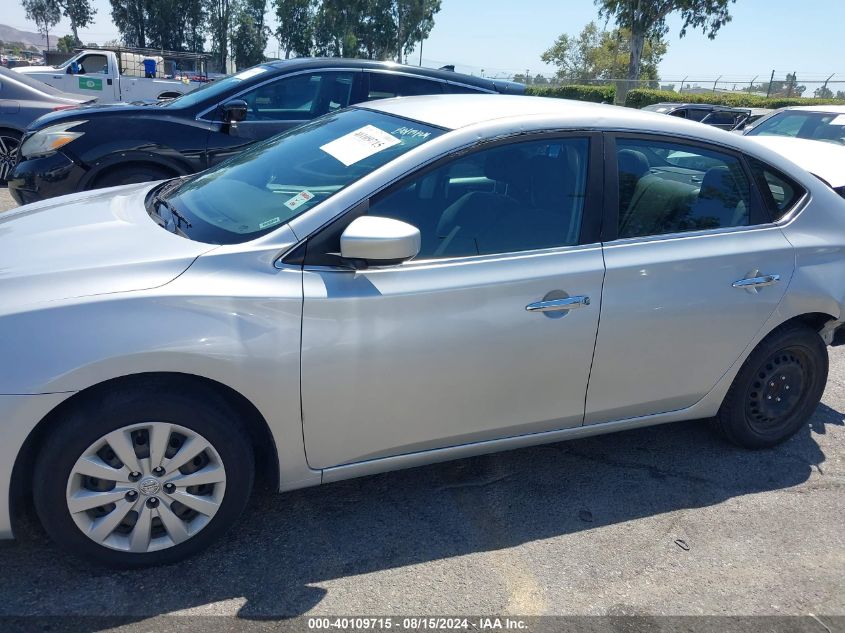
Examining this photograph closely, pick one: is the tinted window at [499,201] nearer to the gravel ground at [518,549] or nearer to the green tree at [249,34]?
the gravel ground at [518,549]

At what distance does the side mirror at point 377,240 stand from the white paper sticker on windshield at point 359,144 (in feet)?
1.72

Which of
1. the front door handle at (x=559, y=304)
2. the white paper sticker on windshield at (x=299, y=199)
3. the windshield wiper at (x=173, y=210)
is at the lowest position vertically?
the front door handle at (x=559, y=304)

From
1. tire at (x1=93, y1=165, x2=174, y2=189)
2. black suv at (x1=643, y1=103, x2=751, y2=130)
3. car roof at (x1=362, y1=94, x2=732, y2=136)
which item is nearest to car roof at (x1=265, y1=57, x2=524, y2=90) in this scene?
tire at (x1=93, y1=165, x2=174, y2=189)

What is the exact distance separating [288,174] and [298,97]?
3814 mm

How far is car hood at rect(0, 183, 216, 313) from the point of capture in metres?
2.37

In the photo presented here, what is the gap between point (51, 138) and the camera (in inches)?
231

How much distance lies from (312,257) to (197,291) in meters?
0.43

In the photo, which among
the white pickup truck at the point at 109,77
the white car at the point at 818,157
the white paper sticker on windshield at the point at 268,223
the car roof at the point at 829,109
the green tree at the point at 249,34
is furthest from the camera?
the green tree at the point at 249,34

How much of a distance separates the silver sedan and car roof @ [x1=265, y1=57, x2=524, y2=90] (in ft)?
10.7

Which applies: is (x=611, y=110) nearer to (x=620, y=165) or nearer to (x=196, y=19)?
(x=620, y=165)

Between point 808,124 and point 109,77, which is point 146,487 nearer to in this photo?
point 808,124

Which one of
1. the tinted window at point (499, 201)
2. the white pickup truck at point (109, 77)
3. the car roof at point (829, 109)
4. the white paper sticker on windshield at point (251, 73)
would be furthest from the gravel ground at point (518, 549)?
the white pickup truck at point (109, 77)

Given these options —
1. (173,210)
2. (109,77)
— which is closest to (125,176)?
(173,210)

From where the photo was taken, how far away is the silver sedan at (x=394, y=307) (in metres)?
2.35
